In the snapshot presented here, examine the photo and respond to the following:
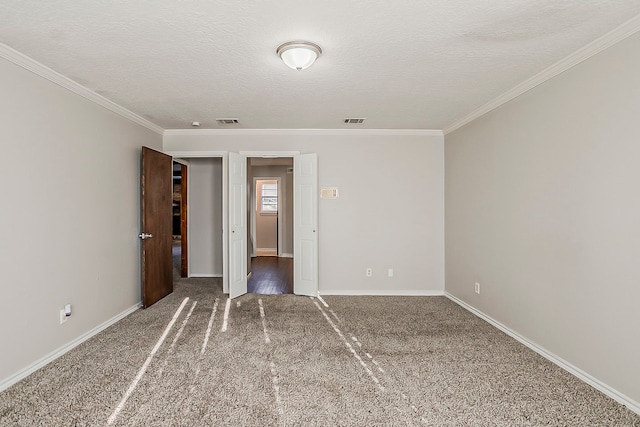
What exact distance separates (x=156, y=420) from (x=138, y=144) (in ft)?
10.8

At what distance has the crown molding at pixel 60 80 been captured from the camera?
232 centimetres

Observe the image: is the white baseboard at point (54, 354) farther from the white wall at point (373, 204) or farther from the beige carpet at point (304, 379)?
the white wall at point (373, 204)

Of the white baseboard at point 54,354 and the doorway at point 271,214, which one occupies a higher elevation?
the doorway at point 271,214

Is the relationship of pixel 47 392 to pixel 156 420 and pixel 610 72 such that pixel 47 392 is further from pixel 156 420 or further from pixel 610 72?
pixel 610 72

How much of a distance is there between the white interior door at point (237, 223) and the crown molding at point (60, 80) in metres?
1.29

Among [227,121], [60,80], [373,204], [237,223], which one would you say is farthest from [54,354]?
[373,204]

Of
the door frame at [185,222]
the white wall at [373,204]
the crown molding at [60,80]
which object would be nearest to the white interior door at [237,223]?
the white wall at [373,204]

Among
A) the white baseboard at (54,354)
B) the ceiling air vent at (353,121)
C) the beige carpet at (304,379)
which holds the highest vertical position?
the ceiling air vent at (353,121)

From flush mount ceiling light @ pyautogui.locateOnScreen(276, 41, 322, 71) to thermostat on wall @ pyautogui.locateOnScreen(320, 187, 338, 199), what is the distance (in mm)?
2512

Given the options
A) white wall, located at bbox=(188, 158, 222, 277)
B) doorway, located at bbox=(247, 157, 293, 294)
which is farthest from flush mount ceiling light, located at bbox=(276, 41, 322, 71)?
doorway, located at bbox=(247, 157, 293, 294)

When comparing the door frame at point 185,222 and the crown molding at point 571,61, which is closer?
the crown molding at point 571,61

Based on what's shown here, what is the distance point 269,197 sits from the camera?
29.5ft

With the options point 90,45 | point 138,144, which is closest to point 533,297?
point 90,45

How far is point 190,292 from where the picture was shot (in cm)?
475
